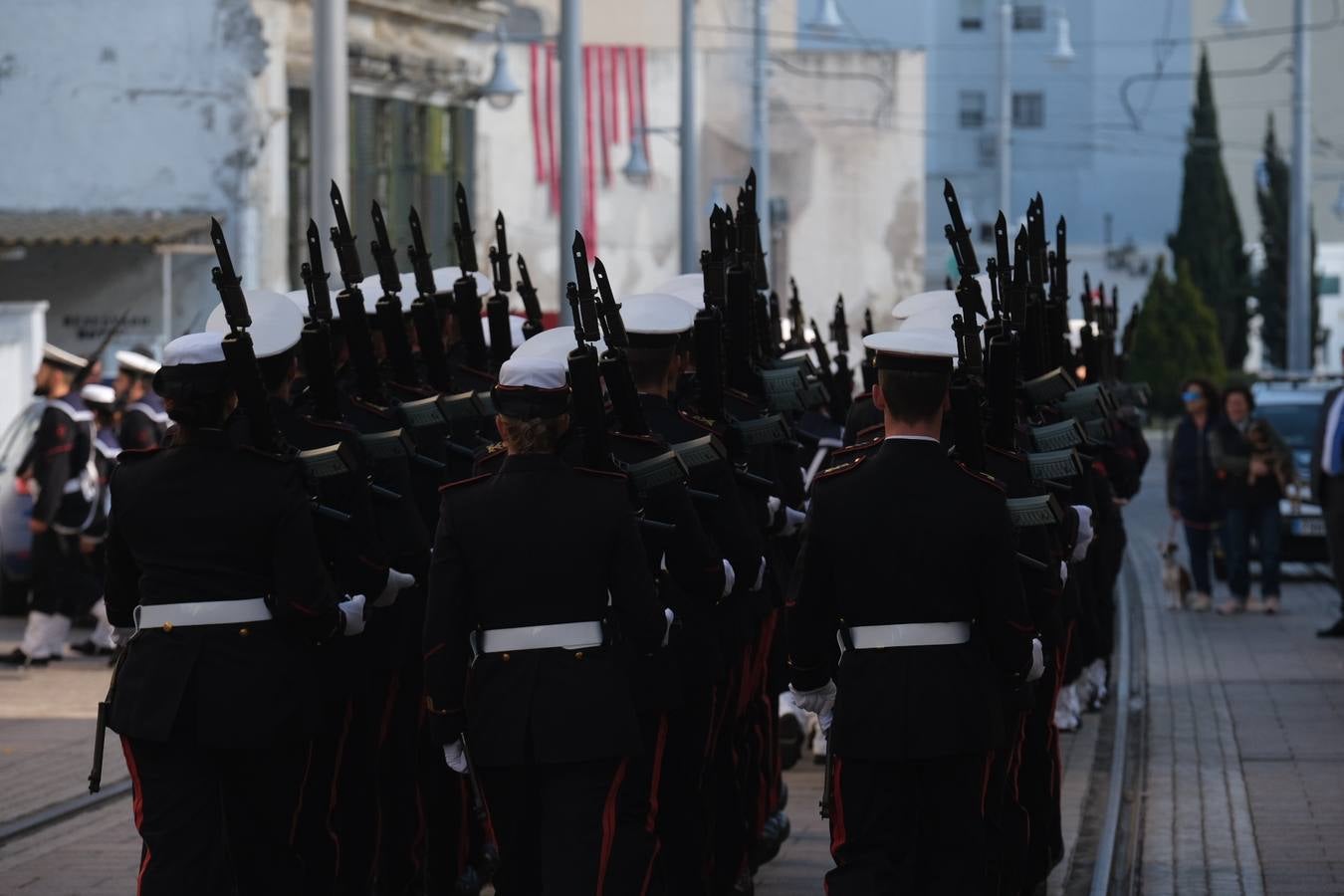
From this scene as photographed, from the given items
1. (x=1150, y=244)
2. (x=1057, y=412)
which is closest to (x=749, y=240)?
(x=1057, y=412)

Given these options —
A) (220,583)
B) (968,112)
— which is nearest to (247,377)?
(220,583)

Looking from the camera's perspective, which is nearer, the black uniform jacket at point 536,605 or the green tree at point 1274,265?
the black uniform jacket at point 536,605

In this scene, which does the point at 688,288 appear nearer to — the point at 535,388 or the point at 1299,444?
the point at 535,388

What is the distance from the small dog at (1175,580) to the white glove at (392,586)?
38.9 ft

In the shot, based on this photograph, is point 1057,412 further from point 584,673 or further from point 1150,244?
point 1150,244

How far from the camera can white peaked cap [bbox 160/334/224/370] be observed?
21.7ft

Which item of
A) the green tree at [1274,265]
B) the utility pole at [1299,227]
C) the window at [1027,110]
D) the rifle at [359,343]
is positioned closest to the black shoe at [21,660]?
the rifle at [359,343]

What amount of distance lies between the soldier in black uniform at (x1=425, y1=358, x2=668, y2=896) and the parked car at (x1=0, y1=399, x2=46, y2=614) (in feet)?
33.7

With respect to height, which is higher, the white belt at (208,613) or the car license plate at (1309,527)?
the white belt at (208,613)

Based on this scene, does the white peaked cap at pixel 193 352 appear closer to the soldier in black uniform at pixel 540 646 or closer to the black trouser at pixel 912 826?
the soldier in black uniform at pixel 540 646

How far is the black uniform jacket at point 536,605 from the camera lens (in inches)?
251

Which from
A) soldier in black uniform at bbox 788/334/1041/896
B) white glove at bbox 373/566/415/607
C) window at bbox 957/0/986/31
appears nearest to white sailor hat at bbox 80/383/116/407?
white glove at bbox 373/566/415/607

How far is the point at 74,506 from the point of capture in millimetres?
15383

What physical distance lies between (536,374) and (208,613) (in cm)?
105
